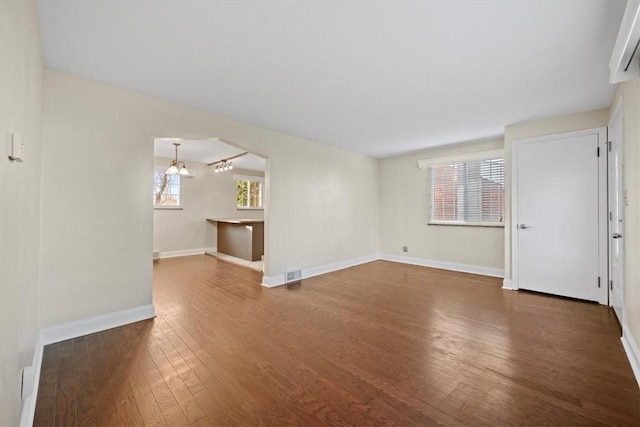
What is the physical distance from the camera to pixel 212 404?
5.49 feet

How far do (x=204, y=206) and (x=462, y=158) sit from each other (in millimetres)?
6367

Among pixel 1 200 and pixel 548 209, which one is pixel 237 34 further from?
pixel 548 209

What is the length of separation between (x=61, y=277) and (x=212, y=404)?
2000mm

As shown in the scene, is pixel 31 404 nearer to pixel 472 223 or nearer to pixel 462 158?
pixel 472 223

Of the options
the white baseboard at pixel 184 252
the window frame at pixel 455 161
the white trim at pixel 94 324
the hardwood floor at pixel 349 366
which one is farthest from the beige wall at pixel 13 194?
the white baseboard at pixel 184 252

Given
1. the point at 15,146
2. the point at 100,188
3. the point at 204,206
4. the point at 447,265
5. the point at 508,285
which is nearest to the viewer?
the point at 15,146

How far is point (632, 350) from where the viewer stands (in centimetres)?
213

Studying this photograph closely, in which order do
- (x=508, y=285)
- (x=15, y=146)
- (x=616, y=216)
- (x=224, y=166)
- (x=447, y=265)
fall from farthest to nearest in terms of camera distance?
(x=224, y=166) → (x=447, y=265) → (x=508, y=285) → (x=616, y=216) → (x=15, y=146)

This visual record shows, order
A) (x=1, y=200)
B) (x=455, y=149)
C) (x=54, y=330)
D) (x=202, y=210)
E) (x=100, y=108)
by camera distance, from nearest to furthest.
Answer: (x=1, y=200) → (x=54, y=330) → (x=100, y=108) → (x=455, y=149) → (x=202, y=210)

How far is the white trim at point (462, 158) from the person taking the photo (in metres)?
4.75

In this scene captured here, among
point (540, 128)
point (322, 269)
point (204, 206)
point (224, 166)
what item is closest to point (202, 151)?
point (224, 166)

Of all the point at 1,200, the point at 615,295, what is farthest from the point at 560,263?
the point at 1,200

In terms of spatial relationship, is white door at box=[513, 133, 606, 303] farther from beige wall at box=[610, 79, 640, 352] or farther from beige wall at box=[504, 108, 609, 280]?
beige wall at box=[610, 79, 640, 352]

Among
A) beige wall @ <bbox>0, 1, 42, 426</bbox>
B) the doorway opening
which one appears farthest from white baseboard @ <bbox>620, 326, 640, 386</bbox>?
the doorway opening
